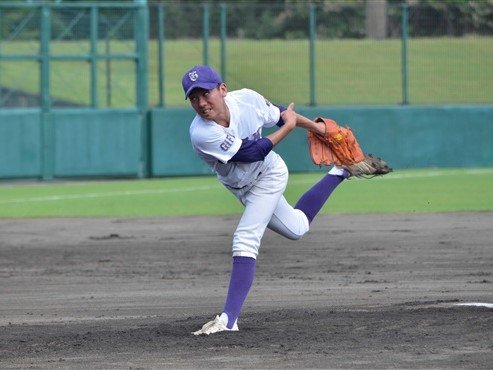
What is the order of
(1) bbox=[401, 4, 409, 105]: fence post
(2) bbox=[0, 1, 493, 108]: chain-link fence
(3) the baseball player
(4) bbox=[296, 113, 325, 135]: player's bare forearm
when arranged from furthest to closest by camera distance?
(1) bbox=[401, 4, 409, 105]: fence post → (2) bbox=[0, 1, 493, 108]: chain-link fence → (4) bbox=[296, 113, 325, 135]: player's bare forearm → (3) the baseball player

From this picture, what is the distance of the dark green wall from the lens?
2003 cm

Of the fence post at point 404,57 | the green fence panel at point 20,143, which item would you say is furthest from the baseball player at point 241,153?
the fence post at point 404,57

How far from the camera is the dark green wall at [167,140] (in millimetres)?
20031

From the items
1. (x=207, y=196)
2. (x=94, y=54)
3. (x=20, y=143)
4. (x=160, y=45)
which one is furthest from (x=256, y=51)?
(x=207, y=196)

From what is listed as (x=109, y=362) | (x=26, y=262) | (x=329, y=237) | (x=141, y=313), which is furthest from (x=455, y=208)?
(x=109, y=362)

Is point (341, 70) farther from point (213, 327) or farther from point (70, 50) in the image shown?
point (213, 327)

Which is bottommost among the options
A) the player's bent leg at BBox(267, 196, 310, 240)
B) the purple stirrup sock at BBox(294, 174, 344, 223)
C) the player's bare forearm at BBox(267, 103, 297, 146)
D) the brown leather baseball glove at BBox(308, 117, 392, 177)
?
the player's bent leg at BBox(267, 196, 310, 240)

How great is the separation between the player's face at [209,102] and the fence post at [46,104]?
1374 centimetres

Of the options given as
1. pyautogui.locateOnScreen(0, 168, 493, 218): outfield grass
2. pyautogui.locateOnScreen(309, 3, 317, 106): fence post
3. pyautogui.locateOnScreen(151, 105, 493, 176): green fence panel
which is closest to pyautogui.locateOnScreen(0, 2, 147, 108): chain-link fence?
pyautogui.locateOnScreen(151, 105, 493, 176): green fence panel

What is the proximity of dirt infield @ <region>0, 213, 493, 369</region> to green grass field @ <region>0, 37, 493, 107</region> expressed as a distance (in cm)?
912

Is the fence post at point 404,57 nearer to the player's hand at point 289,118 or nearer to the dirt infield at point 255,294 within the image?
the dirt infield at point 255,294

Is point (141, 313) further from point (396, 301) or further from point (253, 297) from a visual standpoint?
point (396, 301)

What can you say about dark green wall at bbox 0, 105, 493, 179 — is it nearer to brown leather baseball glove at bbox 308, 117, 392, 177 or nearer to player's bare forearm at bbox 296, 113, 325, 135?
brown leather baseball glove at bbox 308, 117, 392, 177

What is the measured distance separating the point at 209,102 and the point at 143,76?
15073mm
